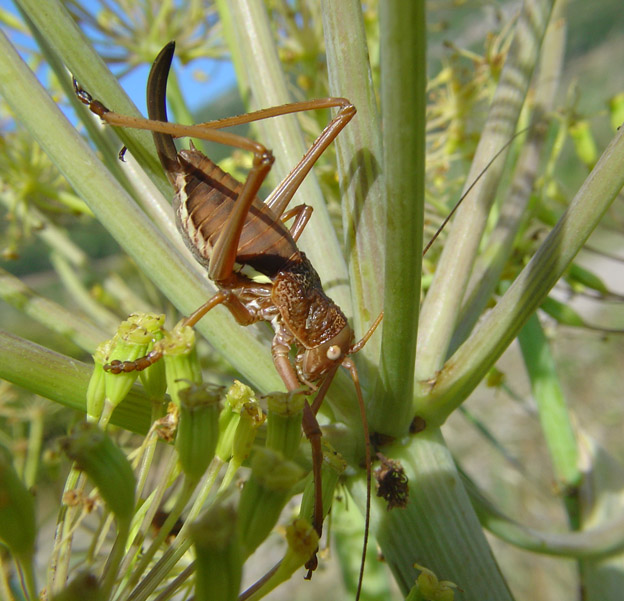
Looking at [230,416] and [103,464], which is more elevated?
[103,464]

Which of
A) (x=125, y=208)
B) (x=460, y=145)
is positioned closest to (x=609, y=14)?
(x=460, y=145)

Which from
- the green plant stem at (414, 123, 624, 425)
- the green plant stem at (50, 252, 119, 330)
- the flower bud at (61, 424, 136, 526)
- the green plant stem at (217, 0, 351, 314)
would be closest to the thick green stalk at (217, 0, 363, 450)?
the green plant stem at (217, 0, 351, 314)

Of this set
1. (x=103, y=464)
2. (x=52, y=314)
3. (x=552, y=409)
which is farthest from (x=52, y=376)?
(x=552, y=409)

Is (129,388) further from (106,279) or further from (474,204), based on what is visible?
(106,279)

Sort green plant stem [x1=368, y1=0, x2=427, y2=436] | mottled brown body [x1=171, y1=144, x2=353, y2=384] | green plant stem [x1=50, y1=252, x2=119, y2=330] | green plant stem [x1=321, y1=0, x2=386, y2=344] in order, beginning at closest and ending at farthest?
green plant stem [x1=368, y1=0, x2=427, y2=436]
green plant stem [x1=321, y1=0, x2=386, y2=344]
mottled brown body [x1=171, y1=144, x2=353, y2=384]
green plant stem [x1=50, y1=252, x2=119, y2=330]

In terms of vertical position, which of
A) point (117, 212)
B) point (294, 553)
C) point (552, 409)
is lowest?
point (552, 409)

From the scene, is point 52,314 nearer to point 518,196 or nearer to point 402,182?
point 402,182

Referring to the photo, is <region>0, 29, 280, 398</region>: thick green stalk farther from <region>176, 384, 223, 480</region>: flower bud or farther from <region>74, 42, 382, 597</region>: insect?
<region>176, 384, 223, 480</region>: flower bud
